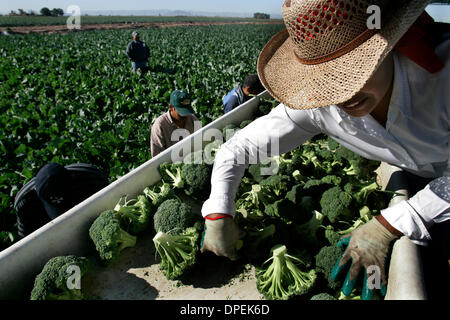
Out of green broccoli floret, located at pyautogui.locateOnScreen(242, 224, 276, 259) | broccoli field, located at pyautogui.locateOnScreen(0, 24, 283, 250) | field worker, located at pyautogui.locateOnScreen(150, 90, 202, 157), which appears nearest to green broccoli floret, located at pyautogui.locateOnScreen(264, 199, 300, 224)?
green broccoli floret, located at pyautogui.locateOnScreen(242, 224, 276, 259)

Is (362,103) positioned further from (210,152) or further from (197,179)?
(210,152)

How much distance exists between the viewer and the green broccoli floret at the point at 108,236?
7.75ft

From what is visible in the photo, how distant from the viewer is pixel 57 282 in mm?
2031

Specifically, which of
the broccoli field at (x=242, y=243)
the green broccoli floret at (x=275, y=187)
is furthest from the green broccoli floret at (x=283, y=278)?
the green broccoli floret at (x=275, y=187)

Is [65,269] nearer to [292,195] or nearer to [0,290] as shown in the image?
[0,290]

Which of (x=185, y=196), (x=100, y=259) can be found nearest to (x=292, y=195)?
(x=185, y=196)

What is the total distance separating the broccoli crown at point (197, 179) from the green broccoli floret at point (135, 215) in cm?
50

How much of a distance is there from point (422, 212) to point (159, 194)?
2168 millimetres

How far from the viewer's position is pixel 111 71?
14.4m

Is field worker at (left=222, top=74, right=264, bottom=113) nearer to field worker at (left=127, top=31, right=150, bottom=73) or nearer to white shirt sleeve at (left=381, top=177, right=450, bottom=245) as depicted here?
white shirt sleeve at (left=381, top=177, right=450, bottom=245)

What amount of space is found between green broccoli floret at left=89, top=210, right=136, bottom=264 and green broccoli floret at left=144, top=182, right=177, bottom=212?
1.42ft

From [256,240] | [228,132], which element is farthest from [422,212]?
[228,132]

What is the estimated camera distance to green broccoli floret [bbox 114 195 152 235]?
8.83 ft

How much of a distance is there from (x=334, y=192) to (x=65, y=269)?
83.7 inches
